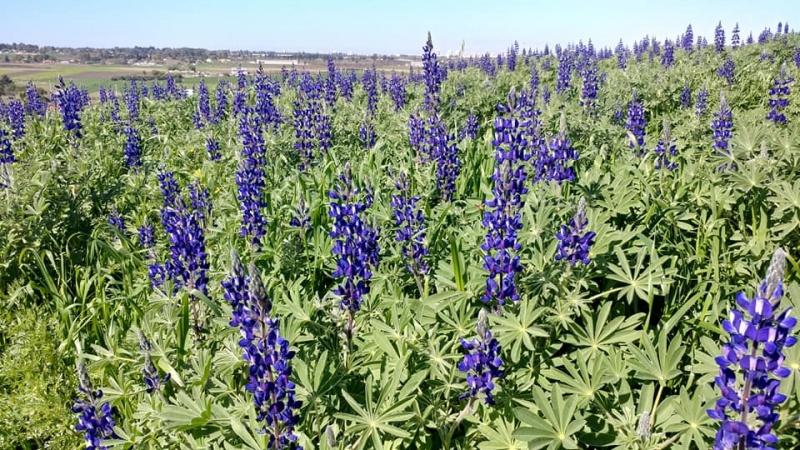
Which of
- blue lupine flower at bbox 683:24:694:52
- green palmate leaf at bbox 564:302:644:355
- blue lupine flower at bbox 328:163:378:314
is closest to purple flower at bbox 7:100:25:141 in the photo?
blue lupine flower at bbox 328:163:378:314

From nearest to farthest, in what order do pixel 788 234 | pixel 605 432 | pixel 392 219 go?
pixel 605 432 → pixel 788 234 → pixel 392 219

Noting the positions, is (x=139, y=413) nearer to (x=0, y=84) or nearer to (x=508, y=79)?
(x=508, y=79)

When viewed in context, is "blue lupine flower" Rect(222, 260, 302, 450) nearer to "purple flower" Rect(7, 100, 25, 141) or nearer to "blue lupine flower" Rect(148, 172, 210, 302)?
"blue lupine flower" Rect(148, 172, 210, 302)

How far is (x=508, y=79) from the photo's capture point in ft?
37.7

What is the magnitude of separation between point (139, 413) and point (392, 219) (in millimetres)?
1762

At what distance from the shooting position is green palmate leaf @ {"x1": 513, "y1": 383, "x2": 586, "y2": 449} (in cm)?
176

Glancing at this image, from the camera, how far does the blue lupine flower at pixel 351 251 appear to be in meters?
2.42

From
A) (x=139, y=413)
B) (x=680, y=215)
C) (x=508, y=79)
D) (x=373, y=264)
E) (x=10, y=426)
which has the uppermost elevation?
(x=508, y=79)

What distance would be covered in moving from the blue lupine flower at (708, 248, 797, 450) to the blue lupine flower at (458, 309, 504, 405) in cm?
75

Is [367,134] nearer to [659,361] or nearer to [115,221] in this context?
[115,221]

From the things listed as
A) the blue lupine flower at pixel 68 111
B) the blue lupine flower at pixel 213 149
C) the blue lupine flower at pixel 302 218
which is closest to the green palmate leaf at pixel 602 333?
the blue lupine flower at pixel 302 218

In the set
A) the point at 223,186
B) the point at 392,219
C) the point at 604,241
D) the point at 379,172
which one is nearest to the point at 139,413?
the point at 392,219

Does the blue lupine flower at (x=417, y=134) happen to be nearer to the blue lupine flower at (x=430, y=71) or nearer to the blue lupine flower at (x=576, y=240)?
the blue lupine flower at (x=430, y=71)

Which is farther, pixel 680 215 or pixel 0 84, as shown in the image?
pixel 0 84
